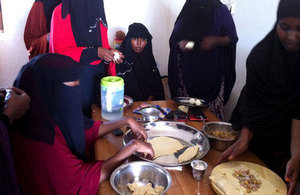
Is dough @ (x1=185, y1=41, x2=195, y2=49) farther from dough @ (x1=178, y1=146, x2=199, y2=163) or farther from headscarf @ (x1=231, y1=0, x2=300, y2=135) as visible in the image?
dough @ (x1=178, y1=146, x2=199, y2=163)

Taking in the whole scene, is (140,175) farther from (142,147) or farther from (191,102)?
(191,102)

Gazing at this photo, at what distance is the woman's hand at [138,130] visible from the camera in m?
1.28

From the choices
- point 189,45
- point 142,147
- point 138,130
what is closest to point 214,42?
point 189,45

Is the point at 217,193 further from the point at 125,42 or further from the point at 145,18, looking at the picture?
the point at 145,18

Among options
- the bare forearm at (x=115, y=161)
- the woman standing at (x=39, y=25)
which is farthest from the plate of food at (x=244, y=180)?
the woman standing at (x=39, y=25)

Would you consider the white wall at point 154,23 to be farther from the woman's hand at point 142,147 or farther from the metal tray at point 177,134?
the woman's hand at point 142,147

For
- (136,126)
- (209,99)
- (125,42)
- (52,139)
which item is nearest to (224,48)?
(209,99)

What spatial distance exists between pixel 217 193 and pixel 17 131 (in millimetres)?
803

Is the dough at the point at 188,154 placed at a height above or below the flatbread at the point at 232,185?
above

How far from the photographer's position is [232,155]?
3.59ft

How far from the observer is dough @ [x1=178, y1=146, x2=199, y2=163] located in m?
1.10

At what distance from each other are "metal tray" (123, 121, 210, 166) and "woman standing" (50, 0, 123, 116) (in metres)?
0.67

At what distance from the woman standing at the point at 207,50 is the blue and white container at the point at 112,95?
91 centimetres

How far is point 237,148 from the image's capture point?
1.13 metres
